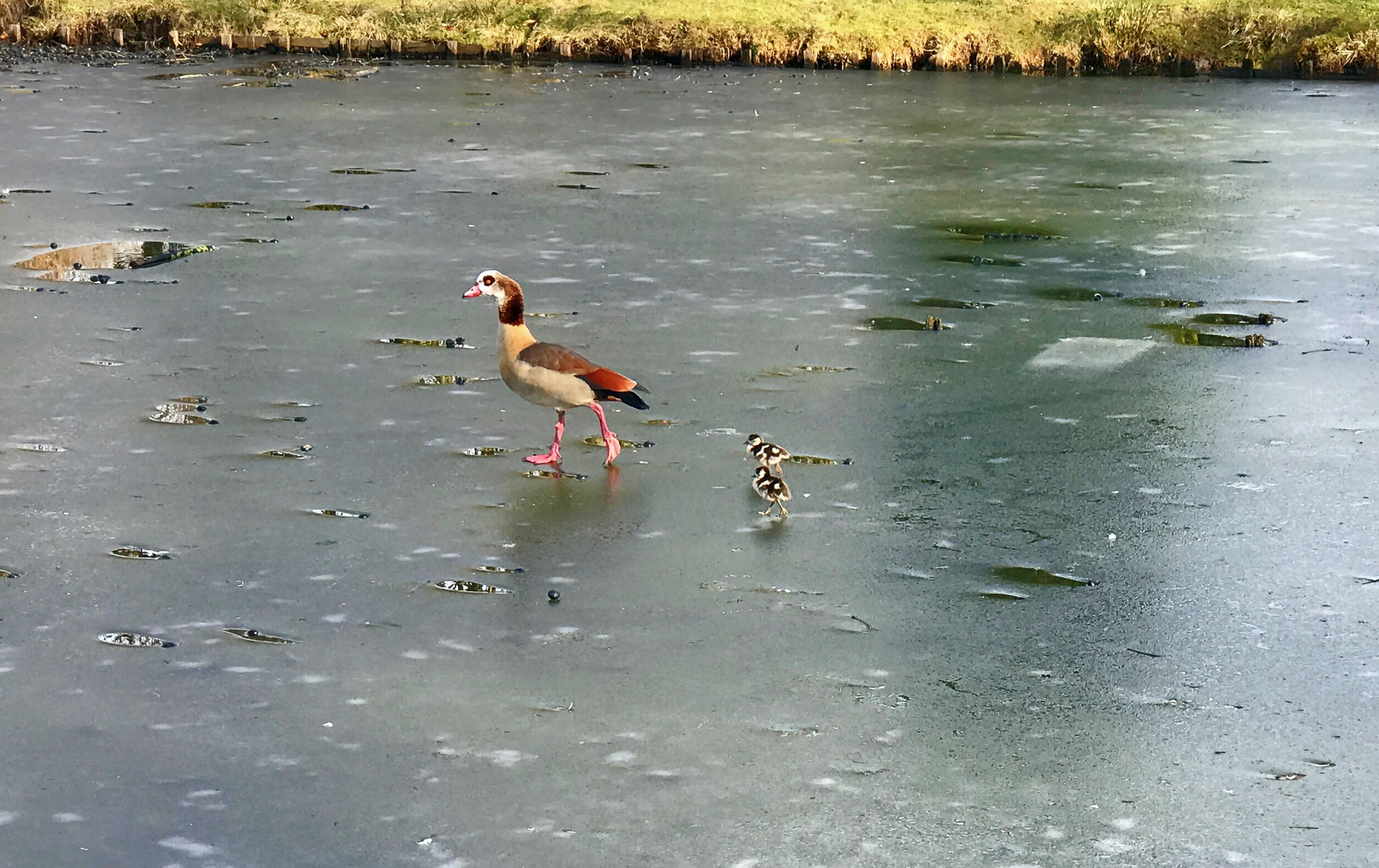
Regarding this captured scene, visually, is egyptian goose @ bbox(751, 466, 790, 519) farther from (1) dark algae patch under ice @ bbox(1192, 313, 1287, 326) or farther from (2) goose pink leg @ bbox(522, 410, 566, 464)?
A: (1) dark algae patch under ice @ bbox(1192, 313, 1287, 326)

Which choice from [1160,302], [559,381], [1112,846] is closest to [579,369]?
[559,381]

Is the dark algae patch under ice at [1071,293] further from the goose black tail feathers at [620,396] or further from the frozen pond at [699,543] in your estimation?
the goose black tail feathers at [620,396]

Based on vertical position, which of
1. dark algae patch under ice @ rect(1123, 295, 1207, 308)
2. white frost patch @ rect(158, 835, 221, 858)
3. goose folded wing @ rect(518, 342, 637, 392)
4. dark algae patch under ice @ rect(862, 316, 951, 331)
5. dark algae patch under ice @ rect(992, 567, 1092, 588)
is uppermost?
goose folded wing @ rect(518, 342, 637, 392)

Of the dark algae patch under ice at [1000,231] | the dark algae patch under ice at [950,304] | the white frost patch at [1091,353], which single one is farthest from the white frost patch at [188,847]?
the dark algae patch under ice at [1000,231]

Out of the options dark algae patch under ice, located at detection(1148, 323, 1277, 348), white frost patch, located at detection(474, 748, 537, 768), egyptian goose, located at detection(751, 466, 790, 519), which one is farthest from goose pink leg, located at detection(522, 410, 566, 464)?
dark algae patch under ice, located at detection(1148, 323, 1277, 348)

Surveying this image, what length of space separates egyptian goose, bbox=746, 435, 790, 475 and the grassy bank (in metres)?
22.0

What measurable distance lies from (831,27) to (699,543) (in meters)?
24.0

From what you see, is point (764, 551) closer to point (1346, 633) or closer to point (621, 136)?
point (1346, 633)

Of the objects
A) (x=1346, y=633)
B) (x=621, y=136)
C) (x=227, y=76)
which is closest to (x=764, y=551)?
(x=1346, y=633)

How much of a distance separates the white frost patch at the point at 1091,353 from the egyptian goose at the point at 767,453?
3.21 meters

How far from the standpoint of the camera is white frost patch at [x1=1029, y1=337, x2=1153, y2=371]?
11117 millimetres

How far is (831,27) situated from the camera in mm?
30500

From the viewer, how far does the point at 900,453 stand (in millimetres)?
9180

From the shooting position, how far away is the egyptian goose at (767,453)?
8320 millimetres
